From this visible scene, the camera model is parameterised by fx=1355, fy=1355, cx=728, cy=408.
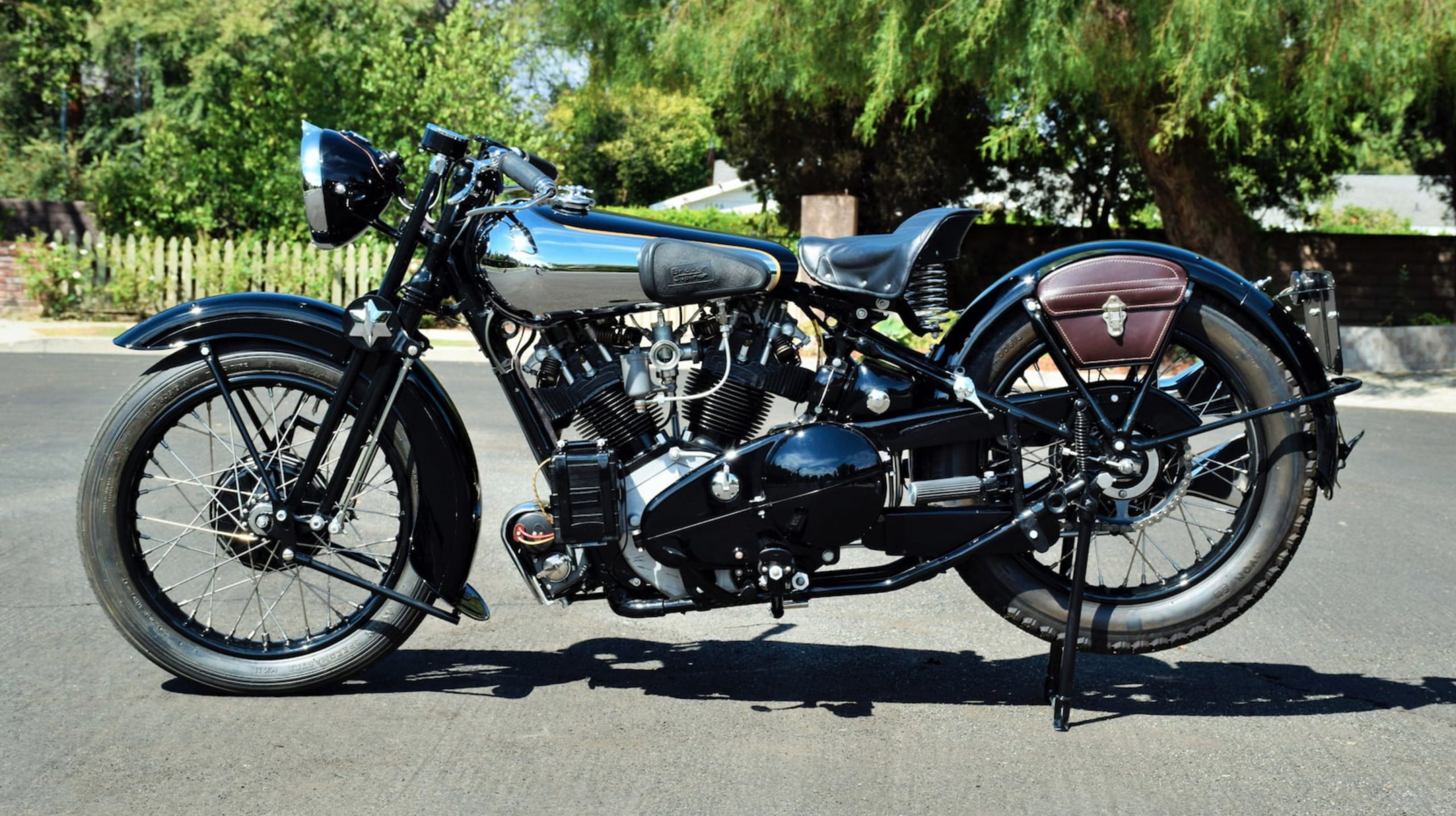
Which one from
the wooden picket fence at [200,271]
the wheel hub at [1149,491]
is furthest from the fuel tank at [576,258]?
the wooden picket fence at [200,271]

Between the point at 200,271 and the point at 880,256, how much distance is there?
14526mm

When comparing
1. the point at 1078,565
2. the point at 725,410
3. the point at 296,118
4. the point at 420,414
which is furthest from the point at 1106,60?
the point at 296,118

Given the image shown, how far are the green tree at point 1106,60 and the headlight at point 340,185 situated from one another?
9168mm

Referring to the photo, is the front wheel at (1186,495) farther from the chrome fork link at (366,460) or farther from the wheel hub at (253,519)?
the wheel hub at (253,519)

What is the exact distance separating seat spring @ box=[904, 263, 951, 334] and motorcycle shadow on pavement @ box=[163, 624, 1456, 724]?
115 cm

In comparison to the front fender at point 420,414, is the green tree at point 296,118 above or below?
above

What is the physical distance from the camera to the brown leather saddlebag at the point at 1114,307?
3.77 meters

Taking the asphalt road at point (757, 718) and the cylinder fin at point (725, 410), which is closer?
the asphalt road at point (757, 718)

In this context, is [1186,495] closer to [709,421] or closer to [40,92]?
[709,421]

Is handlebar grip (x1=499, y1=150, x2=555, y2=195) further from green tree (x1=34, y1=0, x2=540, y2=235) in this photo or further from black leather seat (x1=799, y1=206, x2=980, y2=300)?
green tree (x1=34, y1=0, x2=540, y2=235)

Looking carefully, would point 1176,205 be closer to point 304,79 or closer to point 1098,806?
point 304,79

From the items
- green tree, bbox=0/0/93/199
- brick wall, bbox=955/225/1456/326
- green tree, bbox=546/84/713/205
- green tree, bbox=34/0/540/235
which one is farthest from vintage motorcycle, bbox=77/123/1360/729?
green tree, bbox=546/84/713/205

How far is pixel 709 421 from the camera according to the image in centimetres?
370

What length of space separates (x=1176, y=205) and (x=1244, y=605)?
1213 centimetres
